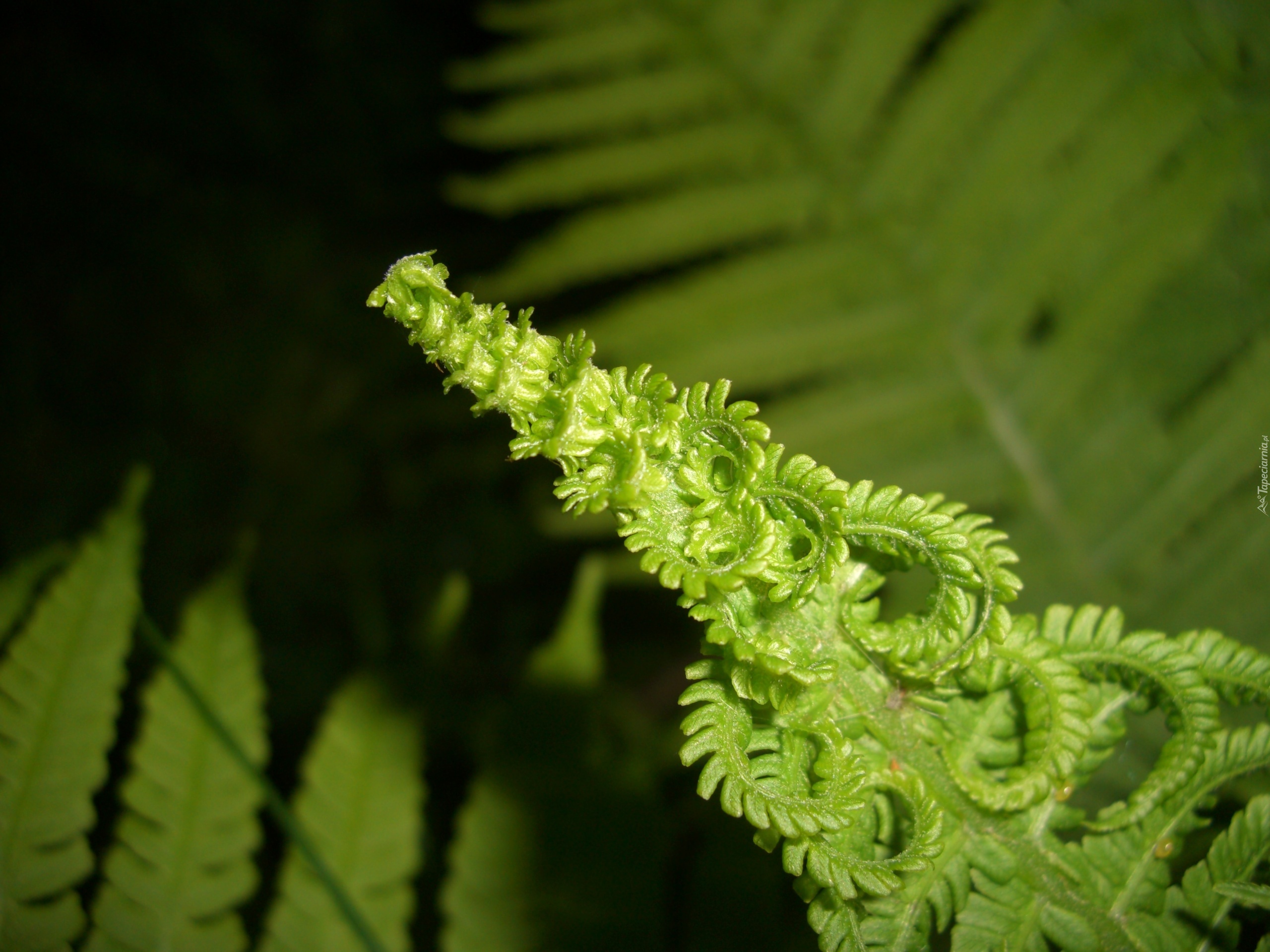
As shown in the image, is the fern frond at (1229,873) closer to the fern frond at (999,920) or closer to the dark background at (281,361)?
the fern frond at (999,920)

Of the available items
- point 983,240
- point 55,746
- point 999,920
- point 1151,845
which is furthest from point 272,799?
point 983,240

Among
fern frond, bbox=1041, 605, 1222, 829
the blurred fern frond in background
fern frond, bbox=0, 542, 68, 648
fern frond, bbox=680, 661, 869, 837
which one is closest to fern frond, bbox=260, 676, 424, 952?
fern frond, bbox=0, 542, 68, 648

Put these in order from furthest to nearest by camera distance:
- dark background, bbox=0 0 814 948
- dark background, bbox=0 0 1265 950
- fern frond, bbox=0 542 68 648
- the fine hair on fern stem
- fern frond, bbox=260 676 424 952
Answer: dark background, bbox=0 0 814 948
dark background, bbox=0 0 1265 950
fern frond, bbox=0 542 68 648
fern frond, bbox=260 676 424 952
the fine hair on fern stem

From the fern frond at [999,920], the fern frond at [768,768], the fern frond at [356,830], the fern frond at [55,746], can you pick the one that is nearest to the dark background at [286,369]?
the fern frond at [356,830]

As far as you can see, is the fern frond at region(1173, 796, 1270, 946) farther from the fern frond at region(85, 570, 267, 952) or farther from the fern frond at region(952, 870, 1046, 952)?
the fern frond at region(85, 570, 267, 952)

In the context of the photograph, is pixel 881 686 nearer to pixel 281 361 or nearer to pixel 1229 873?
pixel 1229 873

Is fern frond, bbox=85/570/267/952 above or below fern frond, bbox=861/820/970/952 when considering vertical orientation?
above

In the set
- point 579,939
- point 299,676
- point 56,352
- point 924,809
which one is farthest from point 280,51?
point 924,809
